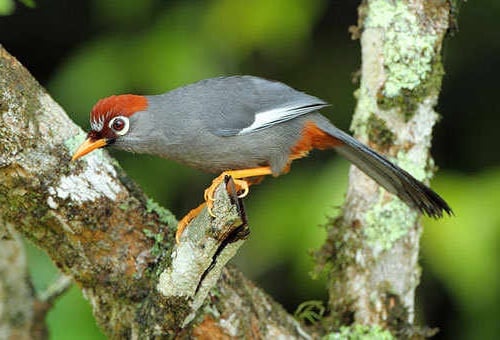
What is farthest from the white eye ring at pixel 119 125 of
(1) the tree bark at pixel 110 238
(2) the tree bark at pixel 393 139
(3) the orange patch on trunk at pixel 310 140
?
(2) the tree bark at pixel 393 139

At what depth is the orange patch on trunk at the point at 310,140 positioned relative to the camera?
153 inches

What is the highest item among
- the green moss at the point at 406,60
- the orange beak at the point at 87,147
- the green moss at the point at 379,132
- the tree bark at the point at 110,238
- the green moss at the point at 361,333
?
the green moss at the point at 406,60

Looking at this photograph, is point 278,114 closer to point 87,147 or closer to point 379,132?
point 379,132

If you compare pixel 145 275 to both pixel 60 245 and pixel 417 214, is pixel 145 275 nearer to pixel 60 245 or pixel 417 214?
pixel 60 245

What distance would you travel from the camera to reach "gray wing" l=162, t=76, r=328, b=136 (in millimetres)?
3688

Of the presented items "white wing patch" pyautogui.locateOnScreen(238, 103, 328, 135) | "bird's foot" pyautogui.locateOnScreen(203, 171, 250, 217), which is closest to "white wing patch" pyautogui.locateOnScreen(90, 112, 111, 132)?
"bird's foot" pyautogui.locateOnScreen(203, 171, 250, 217)

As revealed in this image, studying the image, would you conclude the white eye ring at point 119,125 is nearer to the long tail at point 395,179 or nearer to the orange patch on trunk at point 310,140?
the orange patch on trunk at point 310,140

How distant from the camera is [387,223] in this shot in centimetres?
390

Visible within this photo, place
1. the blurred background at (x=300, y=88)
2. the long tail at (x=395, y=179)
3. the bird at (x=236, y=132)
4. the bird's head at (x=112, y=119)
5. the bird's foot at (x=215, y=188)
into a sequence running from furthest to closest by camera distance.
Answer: the blurred background at (x=300, y=88)
the long tail at (x=395, y=179)
the bird at (x=236, y=132)
the bird's head at (x=112, y=119)
the bird's foot at (x=215, y=188)

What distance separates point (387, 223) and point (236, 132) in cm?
84

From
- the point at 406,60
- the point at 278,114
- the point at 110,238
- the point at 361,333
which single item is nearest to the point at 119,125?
the point at 110,238

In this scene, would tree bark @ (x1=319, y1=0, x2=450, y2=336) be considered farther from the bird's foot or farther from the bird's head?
the bird's head

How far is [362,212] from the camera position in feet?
13.0

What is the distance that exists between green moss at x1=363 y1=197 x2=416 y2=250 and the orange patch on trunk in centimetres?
37
